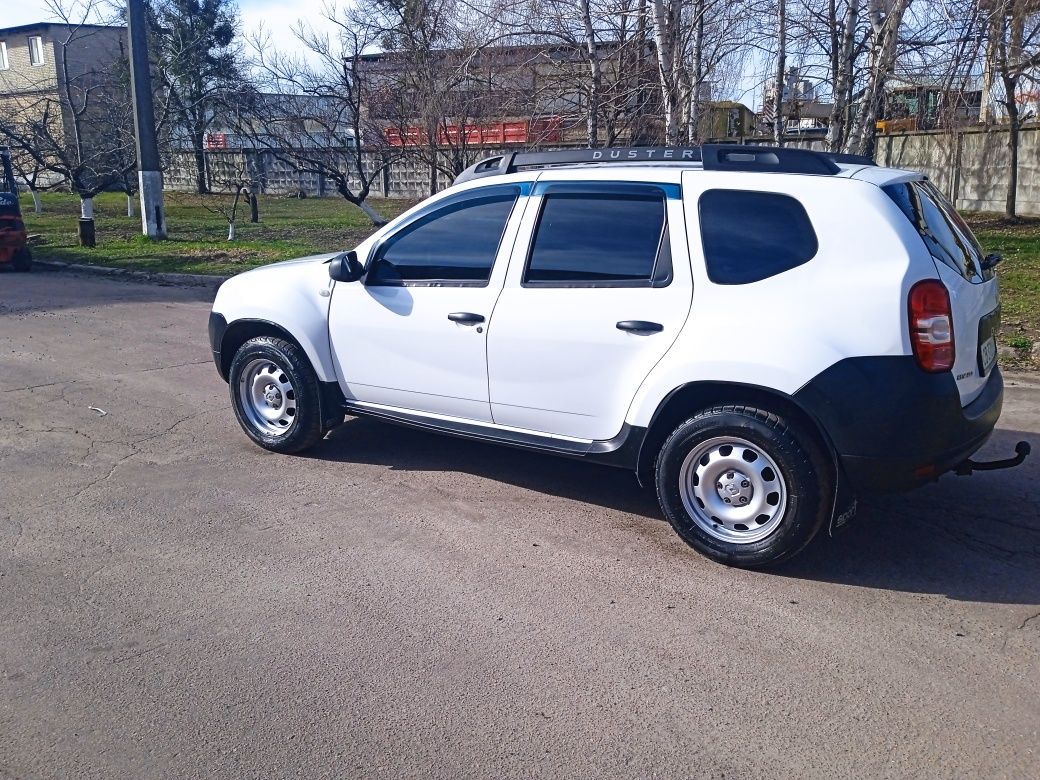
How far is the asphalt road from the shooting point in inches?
131

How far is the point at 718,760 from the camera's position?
3268mm

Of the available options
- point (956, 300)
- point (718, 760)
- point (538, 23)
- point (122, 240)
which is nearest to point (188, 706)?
point (718, 760)

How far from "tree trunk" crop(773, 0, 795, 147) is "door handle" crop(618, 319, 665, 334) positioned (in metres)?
9.70

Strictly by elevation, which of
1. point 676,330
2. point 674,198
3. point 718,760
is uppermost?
point 674,198

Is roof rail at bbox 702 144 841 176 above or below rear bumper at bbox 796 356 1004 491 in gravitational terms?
above

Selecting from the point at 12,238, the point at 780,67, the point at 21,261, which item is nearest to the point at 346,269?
the point at 780,67

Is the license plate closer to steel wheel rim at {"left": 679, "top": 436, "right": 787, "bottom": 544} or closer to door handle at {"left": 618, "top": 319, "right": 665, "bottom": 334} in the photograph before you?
steel wheel rim at {"left": 679, "top": 436, "right": 787, "bottom": 544}

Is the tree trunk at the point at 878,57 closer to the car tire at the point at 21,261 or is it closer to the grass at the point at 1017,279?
the grass at the point at 1017,279

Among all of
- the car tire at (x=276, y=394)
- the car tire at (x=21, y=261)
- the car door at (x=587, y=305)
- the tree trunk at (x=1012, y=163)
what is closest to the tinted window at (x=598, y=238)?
the car door at (x=587, y=305)

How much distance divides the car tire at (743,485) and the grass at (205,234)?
12.0m

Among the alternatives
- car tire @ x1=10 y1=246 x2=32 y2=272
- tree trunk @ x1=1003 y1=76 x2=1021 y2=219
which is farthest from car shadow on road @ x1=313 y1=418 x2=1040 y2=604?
tree trunk @ x1=1003 y1=76 x2=1021 y2=219

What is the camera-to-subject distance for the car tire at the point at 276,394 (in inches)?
244

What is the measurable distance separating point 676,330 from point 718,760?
7.02ft

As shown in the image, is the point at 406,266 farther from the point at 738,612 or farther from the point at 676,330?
the point at 738,612
